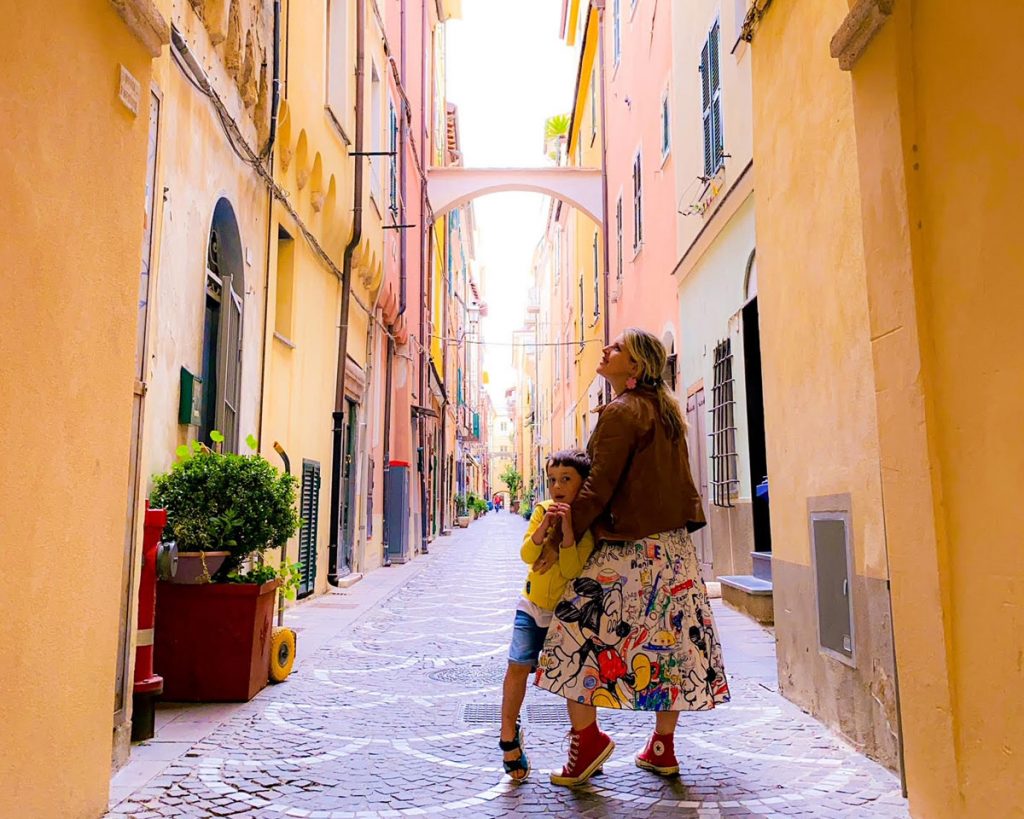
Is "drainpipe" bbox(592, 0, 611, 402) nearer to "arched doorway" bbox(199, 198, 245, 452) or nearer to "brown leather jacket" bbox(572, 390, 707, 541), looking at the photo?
"arched doorway" bbox(199, 198, 245, 452)

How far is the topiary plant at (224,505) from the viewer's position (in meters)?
4.71

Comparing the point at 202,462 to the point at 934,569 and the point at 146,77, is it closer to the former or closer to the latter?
the point at 146,77

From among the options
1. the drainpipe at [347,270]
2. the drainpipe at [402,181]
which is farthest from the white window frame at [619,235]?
the drainpipe at [347,270]

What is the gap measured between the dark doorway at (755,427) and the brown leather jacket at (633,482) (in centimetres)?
Answer: 457

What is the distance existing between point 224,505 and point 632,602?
2.50m

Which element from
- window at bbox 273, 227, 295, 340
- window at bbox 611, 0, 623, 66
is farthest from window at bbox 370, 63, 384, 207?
window at bbox 611, 0, 623, 66

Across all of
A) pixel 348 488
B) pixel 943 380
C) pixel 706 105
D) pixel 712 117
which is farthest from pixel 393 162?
pixel 943 380

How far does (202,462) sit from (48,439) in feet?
7.85

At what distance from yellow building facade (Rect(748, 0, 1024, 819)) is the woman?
2.40 feet

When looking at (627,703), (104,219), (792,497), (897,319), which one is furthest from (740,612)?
(104,219)

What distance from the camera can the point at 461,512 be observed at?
39.8m

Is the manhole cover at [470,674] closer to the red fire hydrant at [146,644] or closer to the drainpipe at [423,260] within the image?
the red fire hydrant at [146,644]

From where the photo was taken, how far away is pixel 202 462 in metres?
4.90

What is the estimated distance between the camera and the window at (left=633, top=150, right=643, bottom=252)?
14.3 m
